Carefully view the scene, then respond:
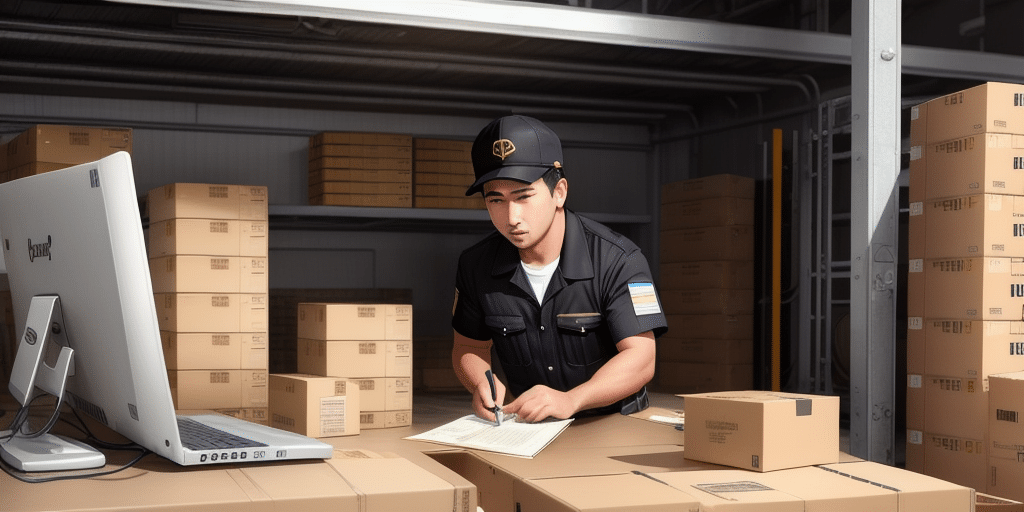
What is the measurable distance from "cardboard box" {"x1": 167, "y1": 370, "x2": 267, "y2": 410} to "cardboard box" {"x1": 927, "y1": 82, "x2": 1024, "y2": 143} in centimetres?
327

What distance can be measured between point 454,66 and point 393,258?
237 cm

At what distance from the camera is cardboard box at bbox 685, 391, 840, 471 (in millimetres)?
1768

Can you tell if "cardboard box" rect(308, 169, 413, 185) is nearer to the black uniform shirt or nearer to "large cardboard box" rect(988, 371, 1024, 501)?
the black uniform shirt

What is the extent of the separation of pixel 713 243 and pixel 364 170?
2487 mm

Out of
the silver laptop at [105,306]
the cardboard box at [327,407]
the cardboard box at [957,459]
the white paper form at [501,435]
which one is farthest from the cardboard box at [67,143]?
the cardboard box at [957,459]

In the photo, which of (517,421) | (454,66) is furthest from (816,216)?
(517,421)

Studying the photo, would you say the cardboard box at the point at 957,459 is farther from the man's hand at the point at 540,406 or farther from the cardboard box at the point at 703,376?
the cardboard box at the point at 703,376

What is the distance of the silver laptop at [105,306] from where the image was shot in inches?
51.3

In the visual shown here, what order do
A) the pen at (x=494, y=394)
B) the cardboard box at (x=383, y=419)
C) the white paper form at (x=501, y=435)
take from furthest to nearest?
the cardboard box at (x=383, y=419) → the pen at (x=494, y=394) → the white paper form at (x=501, y=435)

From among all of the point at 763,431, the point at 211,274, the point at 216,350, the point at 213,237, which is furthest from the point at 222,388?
Answer: the point at 763,431

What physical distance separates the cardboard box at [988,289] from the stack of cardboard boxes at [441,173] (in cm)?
376

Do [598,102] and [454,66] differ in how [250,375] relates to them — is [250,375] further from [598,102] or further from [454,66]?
[598,102]

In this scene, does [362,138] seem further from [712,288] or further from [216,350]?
[712,288]

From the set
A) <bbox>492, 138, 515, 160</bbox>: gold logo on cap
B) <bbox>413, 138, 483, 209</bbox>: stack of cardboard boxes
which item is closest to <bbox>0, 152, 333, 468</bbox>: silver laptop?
<bbox>492, 138, 515, 160</bbox>: gold logo on cap
